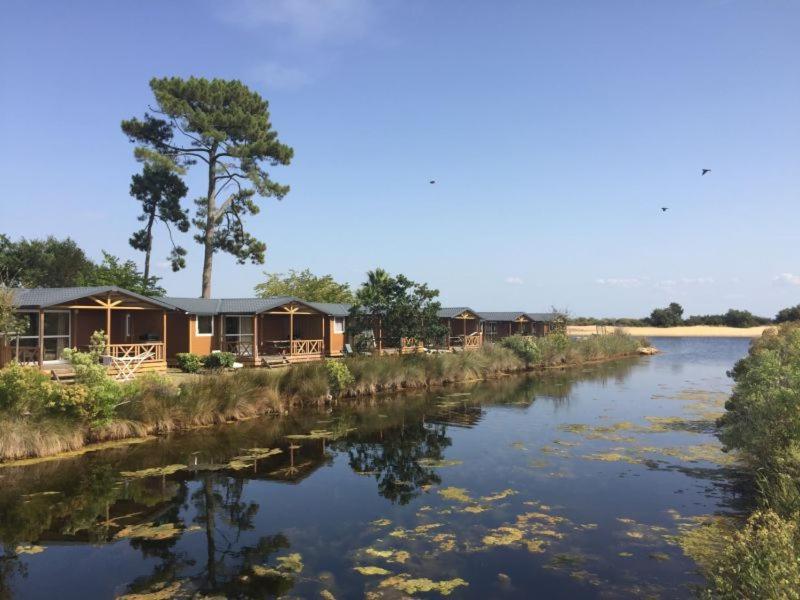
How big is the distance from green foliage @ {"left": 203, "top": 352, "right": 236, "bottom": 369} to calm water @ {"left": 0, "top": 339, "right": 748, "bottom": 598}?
7398 mm

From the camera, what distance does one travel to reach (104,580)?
25.6 feet

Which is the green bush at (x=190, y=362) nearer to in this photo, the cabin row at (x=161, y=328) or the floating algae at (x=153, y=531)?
the cabin row at (x=161, y=328)

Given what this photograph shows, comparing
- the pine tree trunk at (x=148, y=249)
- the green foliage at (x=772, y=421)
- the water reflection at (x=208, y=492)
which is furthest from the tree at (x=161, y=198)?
the green foliage at (x=772, y=421)

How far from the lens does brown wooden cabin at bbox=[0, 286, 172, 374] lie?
68.5ft

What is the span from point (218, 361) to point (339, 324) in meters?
10.8

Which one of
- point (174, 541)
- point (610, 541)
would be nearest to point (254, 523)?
point (174, 541)

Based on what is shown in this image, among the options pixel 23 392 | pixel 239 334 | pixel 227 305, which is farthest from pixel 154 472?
pixel 227 305

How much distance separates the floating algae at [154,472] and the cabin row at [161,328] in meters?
9.45

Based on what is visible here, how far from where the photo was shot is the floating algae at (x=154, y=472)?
12469 millimetres

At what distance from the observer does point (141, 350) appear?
24688 mm

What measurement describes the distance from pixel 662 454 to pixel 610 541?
6854 mm

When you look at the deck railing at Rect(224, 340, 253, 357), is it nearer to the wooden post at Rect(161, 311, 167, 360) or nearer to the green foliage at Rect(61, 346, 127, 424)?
the wooden post at Rect(161, 311, 167, 360)

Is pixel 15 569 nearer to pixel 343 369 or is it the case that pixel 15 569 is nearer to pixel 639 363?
pixel 343 369

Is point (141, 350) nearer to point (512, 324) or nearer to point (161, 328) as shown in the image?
point (161, 328)
